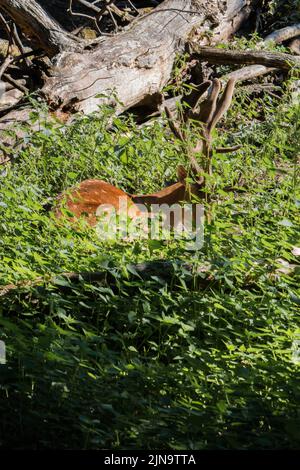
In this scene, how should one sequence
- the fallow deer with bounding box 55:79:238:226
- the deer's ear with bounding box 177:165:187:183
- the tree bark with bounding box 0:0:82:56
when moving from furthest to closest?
the tree bark with bounding box 0:0:82:56, the deer's ear with bounding box 177:165:187:183, the fallow deer with bounding box 55:79:238:226

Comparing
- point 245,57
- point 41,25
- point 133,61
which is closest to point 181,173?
point 133,61

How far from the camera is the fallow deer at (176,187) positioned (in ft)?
24.6

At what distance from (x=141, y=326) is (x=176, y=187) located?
2794mm

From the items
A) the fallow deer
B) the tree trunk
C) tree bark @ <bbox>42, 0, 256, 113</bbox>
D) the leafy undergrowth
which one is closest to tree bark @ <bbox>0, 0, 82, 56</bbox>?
the tree trunk

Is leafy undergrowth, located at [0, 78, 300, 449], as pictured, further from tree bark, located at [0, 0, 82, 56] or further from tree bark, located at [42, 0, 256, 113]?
tree bark, located at [0, 0, 82, 56]

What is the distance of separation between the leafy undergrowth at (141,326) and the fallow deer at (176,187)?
0.22 meters

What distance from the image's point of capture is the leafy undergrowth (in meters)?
3.80

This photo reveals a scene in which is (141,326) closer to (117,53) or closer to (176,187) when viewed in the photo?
(176,187)

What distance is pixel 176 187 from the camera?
7824mm

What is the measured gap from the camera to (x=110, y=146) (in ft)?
28.5

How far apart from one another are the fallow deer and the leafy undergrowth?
0.22 metres

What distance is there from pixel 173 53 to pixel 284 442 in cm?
755
